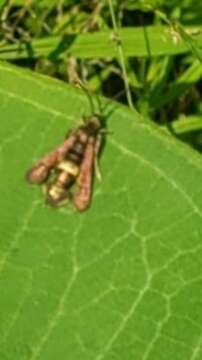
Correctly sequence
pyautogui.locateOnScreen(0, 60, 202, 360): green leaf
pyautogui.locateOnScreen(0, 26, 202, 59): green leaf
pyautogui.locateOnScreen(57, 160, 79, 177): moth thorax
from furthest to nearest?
1. pyautogui.locateOnScreen(0, 26, 202, 59): green leaf
2. pyautogui.locateOnScreen(57, 160, 79, 177): moth thorax
3. pyautogui.locateOnScreen(0, 60, 202, 360): green leaf

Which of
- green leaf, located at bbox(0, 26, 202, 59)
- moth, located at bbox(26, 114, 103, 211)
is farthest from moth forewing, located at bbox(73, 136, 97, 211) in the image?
green leaf, located at bbox(0, 26, 202, 59)

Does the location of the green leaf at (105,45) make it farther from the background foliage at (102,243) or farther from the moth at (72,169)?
the background foliage at (102,243)

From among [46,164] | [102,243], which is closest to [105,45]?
[46,164]

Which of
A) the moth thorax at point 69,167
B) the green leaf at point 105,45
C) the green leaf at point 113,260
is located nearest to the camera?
the green leaf at point 113,260

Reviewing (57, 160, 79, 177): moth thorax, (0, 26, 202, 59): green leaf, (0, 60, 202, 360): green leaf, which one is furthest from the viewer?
(0, 26, 202, 59): green leaf

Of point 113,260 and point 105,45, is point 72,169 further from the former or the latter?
point 105,45

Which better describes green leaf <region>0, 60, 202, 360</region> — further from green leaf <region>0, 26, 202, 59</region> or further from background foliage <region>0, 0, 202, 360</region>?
green leaf <region>0, 26, 202, 59</region>

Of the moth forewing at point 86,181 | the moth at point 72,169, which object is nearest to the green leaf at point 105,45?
the moth at point 72,169
